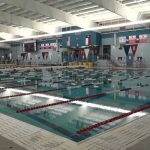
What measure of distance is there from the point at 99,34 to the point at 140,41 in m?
5.08

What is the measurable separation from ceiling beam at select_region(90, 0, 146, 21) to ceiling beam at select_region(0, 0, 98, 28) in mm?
3863

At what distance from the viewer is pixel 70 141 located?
2.18m

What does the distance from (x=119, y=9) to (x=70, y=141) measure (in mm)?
12477

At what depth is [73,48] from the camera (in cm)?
2670

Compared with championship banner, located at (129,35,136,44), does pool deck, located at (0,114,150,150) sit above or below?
below

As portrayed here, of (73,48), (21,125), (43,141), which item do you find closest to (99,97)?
(21,125)

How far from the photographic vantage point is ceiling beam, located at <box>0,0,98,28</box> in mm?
11156

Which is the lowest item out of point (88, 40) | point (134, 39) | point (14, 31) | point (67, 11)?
point (134, 39)

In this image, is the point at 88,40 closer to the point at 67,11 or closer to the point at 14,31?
the point at 67,11

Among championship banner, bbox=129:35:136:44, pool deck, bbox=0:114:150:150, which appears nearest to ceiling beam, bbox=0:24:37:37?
championship banner, bbox=129:35:136:44

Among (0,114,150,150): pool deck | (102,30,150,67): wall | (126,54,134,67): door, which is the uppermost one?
(102,30,150,67): wall

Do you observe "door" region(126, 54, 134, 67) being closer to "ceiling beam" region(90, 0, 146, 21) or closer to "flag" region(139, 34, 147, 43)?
"flag" region(139, 34, 147, 43)

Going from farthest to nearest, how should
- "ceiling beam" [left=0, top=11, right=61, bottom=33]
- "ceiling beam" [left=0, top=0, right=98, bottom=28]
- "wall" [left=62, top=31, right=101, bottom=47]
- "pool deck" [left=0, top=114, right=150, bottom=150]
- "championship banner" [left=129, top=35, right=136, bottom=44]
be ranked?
"wall" [left=62, top=31, right=101, bottom=47], "championship banner" [left=129, top=35, right=136, bottom=44], "ceiling beam" [left=0, top=11, right=61, bottom=33], "ceiling beam" [left=0, top=0, right=98, bottom=28], "pool deck" [left=0, top=114, right=150, bottom=150]

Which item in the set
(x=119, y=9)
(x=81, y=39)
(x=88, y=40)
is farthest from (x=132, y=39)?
(x=119, y=9)
